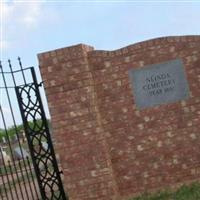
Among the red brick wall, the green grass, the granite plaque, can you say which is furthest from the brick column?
the granite plaque

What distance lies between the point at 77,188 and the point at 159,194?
4.46 feet

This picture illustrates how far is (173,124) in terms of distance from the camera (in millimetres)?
8773

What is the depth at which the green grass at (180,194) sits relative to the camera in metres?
8.24

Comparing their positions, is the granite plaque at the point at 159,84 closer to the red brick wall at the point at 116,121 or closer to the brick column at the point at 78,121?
the red brick wall at the point at 116,121

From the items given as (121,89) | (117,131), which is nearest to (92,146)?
(117,131)

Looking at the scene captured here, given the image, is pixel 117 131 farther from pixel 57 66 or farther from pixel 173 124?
pixel 57 66

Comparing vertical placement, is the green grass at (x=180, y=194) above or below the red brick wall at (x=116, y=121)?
below

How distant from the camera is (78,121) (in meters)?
8.77

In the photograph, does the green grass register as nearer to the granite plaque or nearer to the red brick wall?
the red brick wall

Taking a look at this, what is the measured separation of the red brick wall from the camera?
8.73 m

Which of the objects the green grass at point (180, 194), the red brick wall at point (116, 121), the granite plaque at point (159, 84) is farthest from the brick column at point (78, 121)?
the granite plaque at point (159, 84)

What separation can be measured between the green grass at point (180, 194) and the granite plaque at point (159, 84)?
56.6 inches

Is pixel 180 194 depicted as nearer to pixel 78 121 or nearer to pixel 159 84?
pixel 159 84

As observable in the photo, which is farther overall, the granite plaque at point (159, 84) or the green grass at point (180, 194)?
the granite plaque at point (159, 84)
